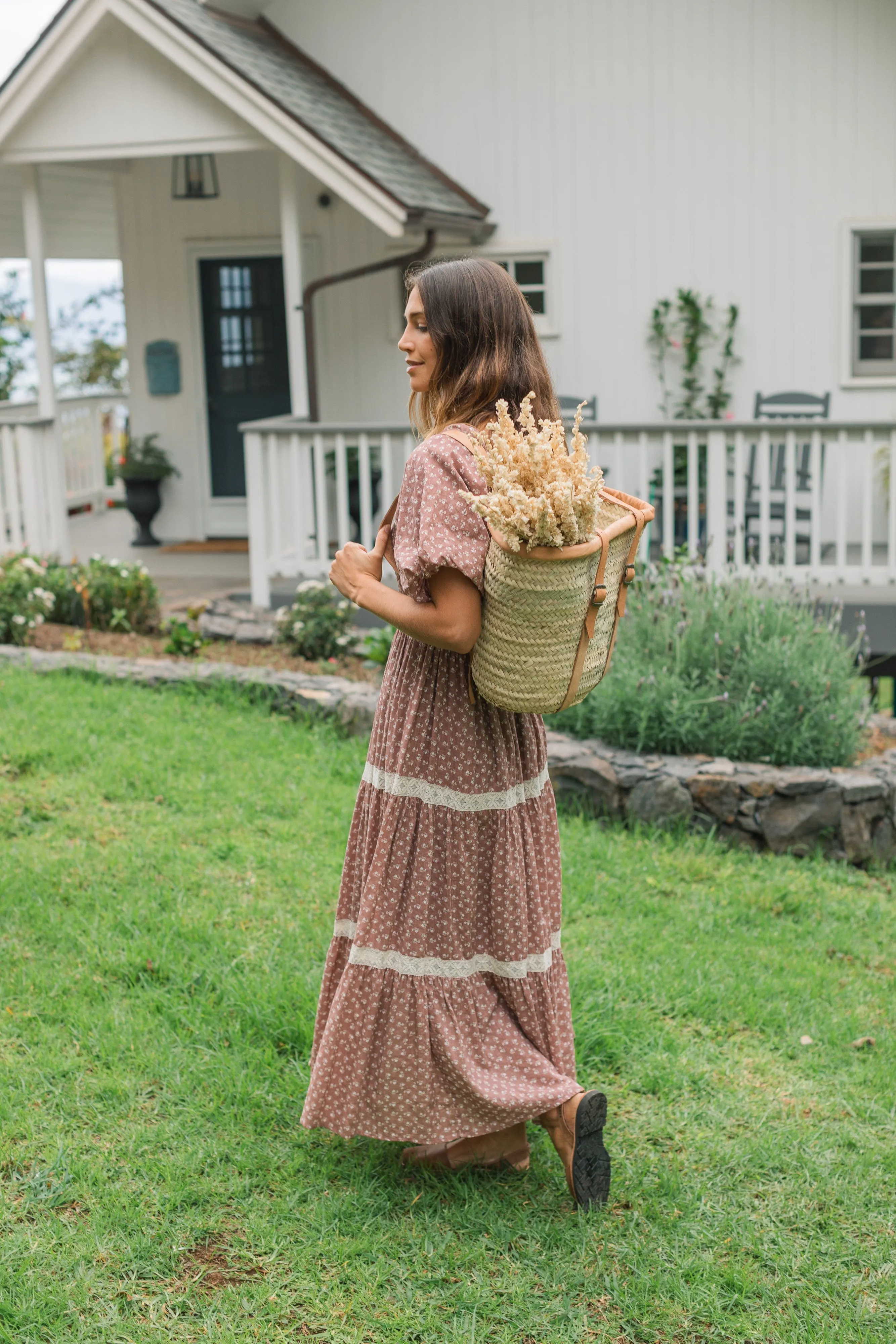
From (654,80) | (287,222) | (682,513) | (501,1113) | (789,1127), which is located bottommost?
(789,1127)

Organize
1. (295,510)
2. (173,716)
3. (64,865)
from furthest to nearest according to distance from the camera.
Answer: (295,510), (173,716), (64,865)

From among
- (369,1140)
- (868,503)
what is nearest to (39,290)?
(868,503)

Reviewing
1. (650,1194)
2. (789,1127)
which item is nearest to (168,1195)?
(650,1194)

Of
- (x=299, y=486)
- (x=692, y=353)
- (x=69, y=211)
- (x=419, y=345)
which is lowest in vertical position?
(x=299, y=486)

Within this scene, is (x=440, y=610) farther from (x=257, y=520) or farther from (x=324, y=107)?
(x=324, y=107)

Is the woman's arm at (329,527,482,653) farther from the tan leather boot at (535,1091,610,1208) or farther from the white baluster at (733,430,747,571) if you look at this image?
the white baluster at (733,430,747,571)

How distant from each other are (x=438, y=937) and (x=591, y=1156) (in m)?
0.60

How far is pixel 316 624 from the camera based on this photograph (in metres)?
7.58

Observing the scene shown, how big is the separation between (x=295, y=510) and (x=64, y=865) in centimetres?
451

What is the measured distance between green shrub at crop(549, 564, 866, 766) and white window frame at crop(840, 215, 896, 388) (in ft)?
15.4

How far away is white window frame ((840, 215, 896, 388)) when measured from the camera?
33.5 ft

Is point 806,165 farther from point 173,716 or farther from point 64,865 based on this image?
point 64,865

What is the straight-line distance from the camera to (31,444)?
990 cm

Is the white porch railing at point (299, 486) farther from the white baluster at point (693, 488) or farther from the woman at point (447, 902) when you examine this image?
the woman at point (447, 902)
